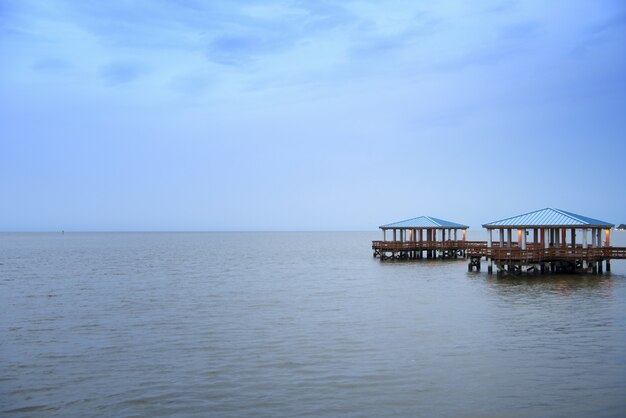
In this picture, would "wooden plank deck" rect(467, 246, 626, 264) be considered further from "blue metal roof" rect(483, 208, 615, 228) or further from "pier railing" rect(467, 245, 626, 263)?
"blue metal roof" rect(483, 208, 615, 228)

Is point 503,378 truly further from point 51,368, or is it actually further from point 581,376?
point 51,368

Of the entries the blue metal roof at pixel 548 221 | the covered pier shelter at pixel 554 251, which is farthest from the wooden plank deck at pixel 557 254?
the blue metal roof at pixel 548 221

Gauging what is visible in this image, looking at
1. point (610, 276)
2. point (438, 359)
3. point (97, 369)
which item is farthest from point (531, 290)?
point (97, 369)

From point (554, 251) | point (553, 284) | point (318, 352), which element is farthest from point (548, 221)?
point (318, 352)

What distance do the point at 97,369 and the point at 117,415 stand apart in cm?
400

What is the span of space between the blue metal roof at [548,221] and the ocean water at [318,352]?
23.5 ft

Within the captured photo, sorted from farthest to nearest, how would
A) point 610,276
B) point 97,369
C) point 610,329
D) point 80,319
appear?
point 610,276 → point 80,319 → point 610,329 → point 97,369

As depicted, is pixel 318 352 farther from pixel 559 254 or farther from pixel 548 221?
pixel 548 221

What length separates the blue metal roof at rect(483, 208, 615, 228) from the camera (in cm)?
3991

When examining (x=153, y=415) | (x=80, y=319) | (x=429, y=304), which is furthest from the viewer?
(x=429, y=304)

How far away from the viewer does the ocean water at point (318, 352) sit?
12.9 m

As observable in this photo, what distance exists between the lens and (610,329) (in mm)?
20375

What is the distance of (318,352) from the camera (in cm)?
1747

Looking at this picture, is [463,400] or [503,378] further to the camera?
[503,378]
